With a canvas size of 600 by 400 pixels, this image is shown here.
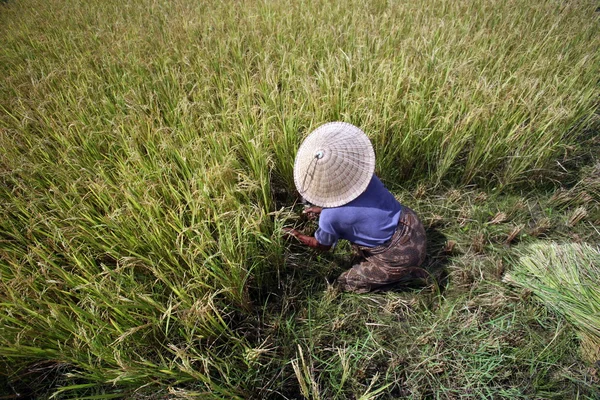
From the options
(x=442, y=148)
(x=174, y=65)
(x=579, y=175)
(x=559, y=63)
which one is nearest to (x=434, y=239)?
(x=442, y=148)

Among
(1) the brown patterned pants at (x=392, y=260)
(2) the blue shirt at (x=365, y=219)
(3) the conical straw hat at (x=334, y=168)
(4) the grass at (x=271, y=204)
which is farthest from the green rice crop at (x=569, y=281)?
(3) the conical straw hat at (x=334, y=168)

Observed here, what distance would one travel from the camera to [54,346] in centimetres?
112

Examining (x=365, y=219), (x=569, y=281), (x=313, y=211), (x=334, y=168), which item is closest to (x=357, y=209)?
(x=365, y=219)

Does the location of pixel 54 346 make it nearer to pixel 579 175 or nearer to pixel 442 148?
pixel 442 148

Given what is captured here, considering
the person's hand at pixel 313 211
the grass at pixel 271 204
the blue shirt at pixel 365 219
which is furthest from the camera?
the person's hand at pixel 313 211

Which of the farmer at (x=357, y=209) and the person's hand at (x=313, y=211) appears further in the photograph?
the person's hand at (x=313, y=211)

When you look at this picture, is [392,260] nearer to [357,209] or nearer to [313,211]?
[357,209]

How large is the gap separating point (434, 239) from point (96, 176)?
1827mm

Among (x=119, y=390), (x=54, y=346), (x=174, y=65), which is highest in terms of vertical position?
(x=174, y=65)

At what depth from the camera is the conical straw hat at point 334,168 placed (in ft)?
3.88

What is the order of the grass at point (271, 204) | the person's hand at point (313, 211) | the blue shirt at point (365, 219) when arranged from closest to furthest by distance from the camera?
1. the grass at point (271, 204)
2. the blue shirt at point (365, 219)
3. the person's hand at point (313, 211)

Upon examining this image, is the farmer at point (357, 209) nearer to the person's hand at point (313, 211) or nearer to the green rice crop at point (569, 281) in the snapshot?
the person's hand at point (313, 211)

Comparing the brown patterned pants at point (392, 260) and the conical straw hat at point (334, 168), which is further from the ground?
the conical straw hat at point (334, 168)

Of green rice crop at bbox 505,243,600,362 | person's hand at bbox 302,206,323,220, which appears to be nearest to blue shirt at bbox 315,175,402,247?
person's hand at bbox 302,206,323,220
